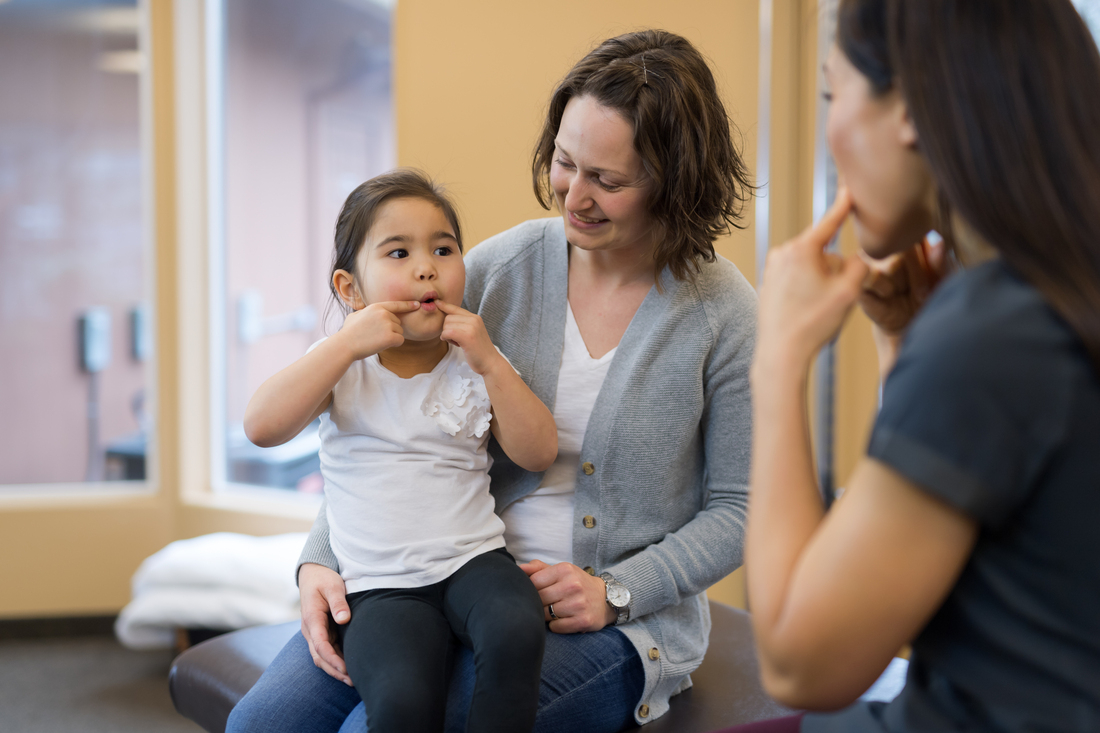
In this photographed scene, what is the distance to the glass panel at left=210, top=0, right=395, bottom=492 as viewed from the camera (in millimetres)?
3225

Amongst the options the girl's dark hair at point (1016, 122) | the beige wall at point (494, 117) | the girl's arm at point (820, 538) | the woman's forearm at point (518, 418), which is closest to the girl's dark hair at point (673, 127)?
the woman's forearm at point (518, 418)

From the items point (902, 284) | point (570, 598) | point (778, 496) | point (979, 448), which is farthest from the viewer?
point (570, 598)

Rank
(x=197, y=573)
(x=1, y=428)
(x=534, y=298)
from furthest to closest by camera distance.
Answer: (x=1, y=428) < (x=197, y=573) < (x=534, y=298)

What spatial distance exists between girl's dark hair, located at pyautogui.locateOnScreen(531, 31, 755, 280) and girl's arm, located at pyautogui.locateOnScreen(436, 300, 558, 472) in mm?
330

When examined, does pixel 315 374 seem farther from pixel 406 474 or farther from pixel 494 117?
pixel 494 117

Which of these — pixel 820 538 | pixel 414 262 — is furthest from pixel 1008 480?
pixel 414 262

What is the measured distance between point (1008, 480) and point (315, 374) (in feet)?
3.09

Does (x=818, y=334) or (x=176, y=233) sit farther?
(x=176, y=233)

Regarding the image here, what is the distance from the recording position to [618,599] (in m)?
1.28

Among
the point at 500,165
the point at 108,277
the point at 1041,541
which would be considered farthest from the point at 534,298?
the point at 108,277

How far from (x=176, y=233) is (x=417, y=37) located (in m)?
1.30

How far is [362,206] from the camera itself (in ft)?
4.61

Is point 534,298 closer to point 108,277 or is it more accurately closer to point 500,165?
point 500,165

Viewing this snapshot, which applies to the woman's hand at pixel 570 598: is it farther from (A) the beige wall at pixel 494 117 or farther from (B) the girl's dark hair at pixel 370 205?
(A) the beige wall at pixel 494 117
